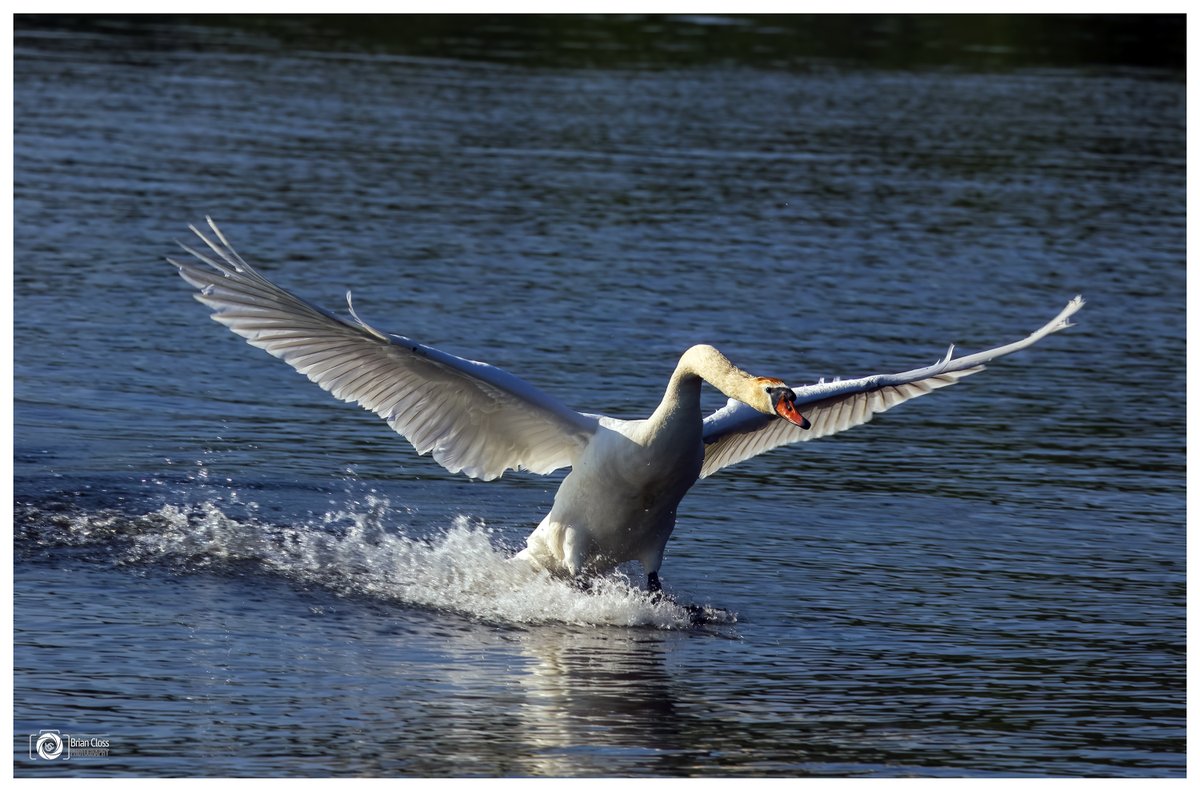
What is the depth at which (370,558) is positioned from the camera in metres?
12.0

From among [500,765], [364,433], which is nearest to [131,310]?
[364,433]

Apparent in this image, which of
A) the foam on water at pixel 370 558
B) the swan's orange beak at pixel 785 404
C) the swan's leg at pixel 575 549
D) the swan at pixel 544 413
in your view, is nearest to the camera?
the swan's orange beak at pixel 785 404

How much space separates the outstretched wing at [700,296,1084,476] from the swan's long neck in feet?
3.76

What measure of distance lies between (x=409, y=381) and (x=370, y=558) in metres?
1.21

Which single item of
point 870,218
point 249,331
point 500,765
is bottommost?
point 500,765

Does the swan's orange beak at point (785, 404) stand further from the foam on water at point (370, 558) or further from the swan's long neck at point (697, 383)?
the foam on water at point (370, 558)

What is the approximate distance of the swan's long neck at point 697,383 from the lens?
34.4 feet

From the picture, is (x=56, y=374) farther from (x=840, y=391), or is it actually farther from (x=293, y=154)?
(x=293, y=154)

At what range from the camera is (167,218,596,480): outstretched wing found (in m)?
11.0

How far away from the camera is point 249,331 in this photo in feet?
37.0

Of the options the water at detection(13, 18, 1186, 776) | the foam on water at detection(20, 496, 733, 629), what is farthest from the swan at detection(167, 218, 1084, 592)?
the water at detection(13, 18, 1186, 776)

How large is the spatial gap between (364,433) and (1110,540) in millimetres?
5503

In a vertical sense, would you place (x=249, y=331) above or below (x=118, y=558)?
above

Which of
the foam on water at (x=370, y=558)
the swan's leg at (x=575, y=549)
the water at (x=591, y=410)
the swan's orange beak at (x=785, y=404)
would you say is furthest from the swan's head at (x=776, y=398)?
the swan's leg at (x=575, y=549)
